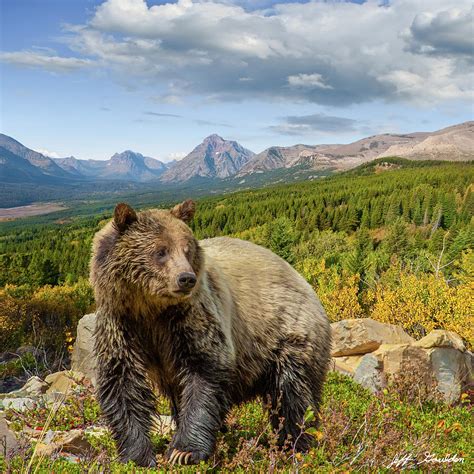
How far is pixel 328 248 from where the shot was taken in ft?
375

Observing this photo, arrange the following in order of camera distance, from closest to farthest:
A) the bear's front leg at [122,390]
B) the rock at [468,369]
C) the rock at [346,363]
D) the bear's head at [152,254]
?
the bear's head at [152,254], the bear's front leg at [122,390], the rock at [346,363], the rock at [468,369]

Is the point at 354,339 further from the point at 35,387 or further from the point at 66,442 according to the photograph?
the point at 66,442

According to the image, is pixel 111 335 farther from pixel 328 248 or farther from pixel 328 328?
pixel 328 248

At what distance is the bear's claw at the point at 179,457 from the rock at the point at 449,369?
1154cm

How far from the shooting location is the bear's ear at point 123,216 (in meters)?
5.18

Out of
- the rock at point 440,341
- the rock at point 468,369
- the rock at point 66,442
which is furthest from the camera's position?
the rock at point 468,369

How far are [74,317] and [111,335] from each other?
2475 inches

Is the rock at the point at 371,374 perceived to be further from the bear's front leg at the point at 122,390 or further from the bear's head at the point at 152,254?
the bear's head at the point at 152,254

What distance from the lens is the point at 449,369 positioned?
50.9 feet

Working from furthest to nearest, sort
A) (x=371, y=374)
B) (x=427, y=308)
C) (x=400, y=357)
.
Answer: (x=427, y=308) → (x=400, y=357) → (x=371, y=374)

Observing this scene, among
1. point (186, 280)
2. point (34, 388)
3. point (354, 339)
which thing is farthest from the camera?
point (354, 339)

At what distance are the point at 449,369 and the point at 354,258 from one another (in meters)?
62.5

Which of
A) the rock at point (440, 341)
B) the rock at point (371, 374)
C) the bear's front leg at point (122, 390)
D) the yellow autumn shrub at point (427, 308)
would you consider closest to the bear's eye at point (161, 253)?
the bear's front leg at point (122, 390)

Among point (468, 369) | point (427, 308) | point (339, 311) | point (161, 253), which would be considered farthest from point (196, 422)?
point (339, 311)
